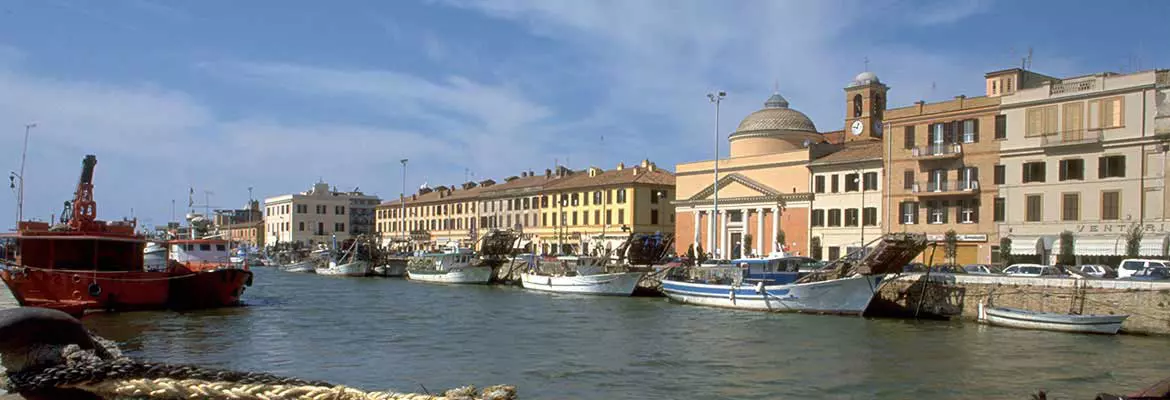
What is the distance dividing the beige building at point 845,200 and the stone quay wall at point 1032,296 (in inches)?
852

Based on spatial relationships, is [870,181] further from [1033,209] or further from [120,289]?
[120,289]

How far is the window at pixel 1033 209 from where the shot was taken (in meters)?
54.2

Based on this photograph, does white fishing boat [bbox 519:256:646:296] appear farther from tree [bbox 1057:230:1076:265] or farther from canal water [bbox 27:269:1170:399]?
tree [bbox 1057:230:1076:265]

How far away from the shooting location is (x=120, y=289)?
37844 mm

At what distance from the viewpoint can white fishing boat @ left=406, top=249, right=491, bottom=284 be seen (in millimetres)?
76188

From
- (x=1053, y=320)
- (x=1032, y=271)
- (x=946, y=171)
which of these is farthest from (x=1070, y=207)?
(x=1053, y=320)

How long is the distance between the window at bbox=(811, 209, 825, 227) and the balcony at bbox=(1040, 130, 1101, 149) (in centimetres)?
1741

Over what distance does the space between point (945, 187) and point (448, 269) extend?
38.5 m

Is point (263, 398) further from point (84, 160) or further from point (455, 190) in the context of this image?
point (455, 190)

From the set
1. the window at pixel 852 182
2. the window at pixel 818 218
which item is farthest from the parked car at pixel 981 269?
the window at pixel 818 218

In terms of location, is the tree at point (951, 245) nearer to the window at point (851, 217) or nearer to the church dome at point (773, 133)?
the window at point (851, 217)

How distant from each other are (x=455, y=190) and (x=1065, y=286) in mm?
90251

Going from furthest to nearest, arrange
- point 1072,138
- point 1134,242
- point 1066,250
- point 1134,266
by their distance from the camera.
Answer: point 1072,138, point 1066,250, point 1134,242, point 1134,266

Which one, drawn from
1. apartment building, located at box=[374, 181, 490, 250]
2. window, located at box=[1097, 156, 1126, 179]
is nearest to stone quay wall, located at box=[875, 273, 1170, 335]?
window, located at box=[1097, 156, 1126, 179]
